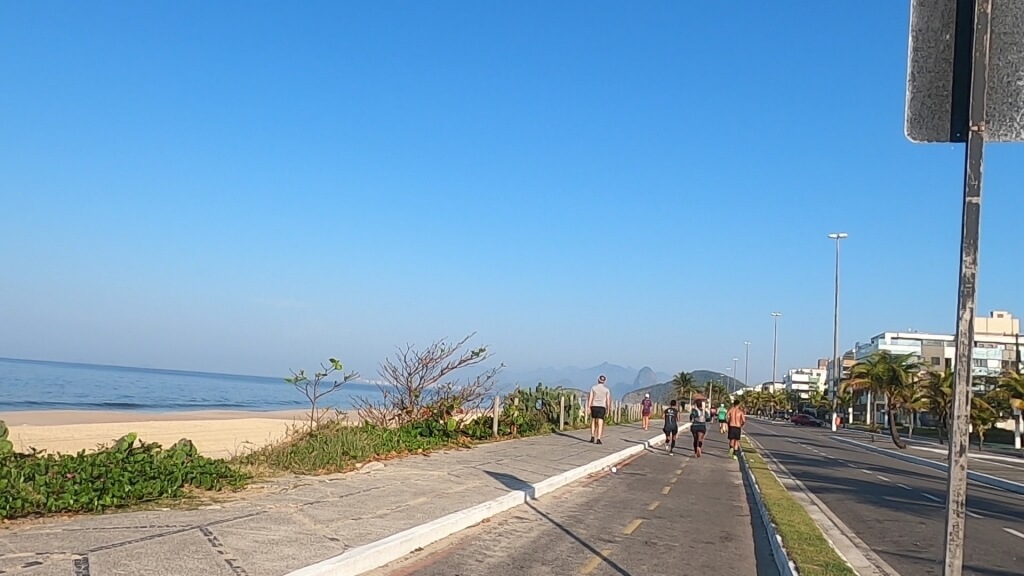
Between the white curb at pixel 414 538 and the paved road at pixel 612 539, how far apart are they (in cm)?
14

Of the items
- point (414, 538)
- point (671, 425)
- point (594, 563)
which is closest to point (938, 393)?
point (671, 425)

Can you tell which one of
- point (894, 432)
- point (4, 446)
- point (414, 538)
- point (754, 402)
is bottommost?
point (754, 402)

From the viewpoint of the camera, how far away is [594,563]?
903cm

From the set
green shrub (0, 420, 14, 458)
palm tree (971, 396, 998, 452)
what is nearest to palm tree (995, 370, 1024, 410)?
palm tree (971, 396, 998, 452)

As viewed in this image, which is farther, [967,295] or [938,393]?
[938,393]

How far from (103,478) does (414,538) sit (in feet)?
11.9

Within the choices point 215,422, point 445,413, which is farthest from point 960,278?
point 215,422

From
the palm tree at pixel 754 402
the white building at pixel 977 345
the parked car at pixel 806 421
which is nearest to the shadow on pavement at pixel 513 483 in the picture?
the parked car at pixel 806 421

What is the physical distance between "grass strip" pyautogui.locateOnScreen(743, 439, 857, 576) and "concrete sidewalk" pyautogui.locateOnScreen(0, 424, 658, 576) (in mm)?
3975

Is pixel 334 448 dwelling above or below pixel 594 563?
above

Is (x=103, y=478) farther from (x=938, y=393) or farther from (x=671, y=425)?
(x=938, y=393)

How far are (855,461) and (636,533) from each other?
917 inches

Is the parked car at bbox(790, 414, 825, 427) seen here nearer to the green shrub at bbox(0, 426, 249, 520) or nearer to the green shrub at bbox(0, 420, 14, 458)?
the green shrub at bbox(0, 426, 249, 520)

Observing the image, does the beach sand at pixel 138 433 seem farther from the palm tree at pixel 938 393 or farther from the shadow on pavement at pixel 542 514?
the palm tree at pixel 938 393
